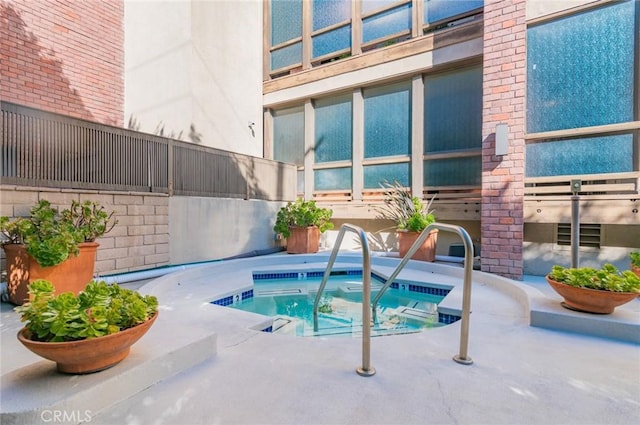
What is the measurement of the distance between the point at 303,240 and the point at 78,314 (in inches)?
218

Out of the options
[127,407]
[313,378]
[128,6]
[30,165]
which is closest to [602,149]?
[313,378]

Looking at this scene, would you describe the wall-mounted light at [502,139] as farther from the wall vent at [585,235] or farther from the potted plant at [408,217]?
the potted plant at [408,217]

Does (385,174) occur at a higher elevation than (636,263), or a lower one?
higher

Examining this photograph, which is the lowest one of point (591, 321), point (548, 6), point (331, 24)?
point (591, 321)

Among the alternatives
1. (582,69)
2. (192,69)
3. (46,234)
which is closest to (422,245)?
(582,69)

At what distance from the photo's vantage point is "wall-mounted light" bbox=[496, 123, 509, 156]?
4789mm

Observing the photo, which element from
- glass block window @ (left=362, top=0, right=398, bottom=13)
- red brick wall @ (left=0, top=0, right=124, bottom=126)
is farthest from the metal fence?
glass block window @ (left=362, top=0, right=398, bottom=13)

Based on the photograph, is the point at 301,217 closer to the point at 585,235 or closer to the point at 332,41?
the point at 332,41

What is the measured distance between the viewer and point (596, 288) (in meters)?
2.71

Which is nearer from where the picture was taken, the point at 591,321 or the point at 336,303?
the point at 591,321

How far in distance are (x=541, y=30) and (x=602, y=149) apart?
2002 mm

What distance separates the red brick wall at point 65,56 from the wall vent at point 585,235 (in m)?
9.65

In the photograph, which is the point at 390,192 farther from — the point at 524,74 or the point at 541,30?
the point at 541,30

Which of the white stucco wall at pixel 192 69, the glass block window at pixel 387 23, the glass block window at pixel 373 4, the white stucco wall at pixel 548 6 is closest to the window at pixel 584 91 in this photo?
the white stucco wall at pixel 548 6
